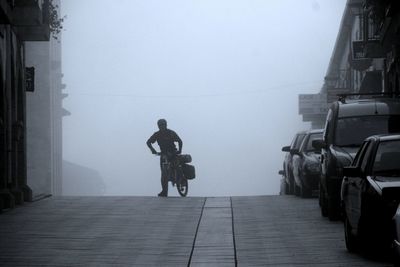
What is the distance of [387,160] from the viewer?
11438mm

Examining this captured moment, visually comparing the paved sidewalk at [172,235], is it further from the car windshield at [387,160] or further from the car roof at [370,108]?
the car roof at [370,108]

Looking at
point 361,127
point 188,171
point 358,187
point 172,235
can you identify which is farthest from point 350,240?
point 188,171

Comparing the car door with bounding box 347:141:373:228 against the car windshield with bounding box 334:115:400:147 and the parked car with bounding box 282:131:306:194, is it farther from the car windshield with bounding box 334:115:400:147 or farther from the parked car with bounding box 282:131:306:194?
the parked car with bounding box 282:131:306:194

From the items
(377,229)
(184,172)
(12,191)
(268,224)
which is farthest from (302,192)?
(377,229)

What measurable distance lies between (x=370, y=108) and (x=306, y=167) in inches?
215

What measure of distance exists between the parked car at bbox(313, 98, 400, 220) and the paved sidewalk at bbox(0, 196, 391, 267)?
0.51m

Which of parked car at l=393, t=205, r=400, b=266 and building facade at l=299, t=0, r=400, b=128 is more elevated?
building facade at l=299, t=0, r=400, b=128

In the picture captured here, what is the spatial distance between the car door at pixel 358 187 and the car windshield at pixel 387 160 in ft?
0.40

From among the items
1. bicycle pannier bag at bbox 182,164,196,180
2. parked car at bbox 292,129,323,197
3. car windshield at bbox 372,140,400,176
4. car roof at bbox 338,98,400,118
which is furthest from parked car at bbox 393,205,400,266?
bicycle pannier bag at bbox 182,164,196,180

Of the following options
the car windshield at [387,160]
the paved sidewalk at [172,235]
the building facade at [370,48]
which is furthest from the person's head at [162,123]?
the car windshield at [387,160]

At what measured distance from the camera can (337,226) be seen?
1545cm

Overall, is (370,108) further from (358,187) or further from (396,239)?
(396,239)

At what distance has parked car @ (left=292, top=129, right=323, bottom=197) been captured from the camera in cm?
2230

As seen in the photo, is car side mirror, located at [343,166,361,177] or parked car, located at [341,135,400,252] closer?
parked car, located at [341,135,400,252]
